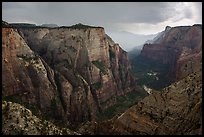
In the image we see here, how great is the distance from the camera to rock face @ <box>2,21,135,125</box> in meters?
88.1

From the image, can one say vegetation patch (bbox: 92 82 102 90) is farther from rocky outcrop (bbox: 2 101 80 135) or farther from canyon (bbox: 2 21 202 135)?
rocky outcrop (bbox: 2 101 80 135)

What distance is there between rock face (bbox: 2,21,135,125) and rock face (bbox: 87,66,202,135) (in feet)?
119

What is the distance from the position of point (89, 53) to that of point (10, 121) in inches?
2771

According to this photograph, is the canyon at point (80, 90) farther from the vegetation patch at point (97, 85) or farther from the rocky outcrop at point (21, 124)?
the vegetation patch at point (97, 85)

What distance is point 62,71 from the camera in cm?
10444

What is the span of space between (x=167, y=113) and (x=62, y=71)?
54.4 meters

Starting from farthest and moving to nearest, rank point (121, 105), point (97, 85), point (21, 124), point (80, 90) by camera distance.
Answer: point (121, 105)
point (97, 85)
point (80, 90)
point (21, 124)

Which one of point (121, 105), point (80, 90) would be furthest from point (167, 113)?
point (121, 105)

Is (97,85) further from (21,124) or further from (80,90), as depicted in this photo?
(21,124)

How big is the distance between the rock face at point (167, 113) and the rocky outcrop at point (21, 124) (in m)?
10.9

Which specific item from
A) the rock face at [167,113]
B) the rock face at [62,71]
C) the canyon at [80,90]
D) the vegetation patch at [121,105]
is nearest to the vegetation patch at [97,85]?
the rock face at [62,71]

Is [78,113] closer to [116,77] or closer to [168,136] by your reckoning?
[116,77]

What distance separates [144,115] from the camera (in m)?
55.4

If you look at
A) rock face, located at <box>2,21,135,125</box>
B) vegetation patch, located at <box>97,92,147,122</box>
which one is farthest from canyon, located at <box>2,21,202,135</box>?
vegetation patch, located at <box>97,92,147,122</box>
